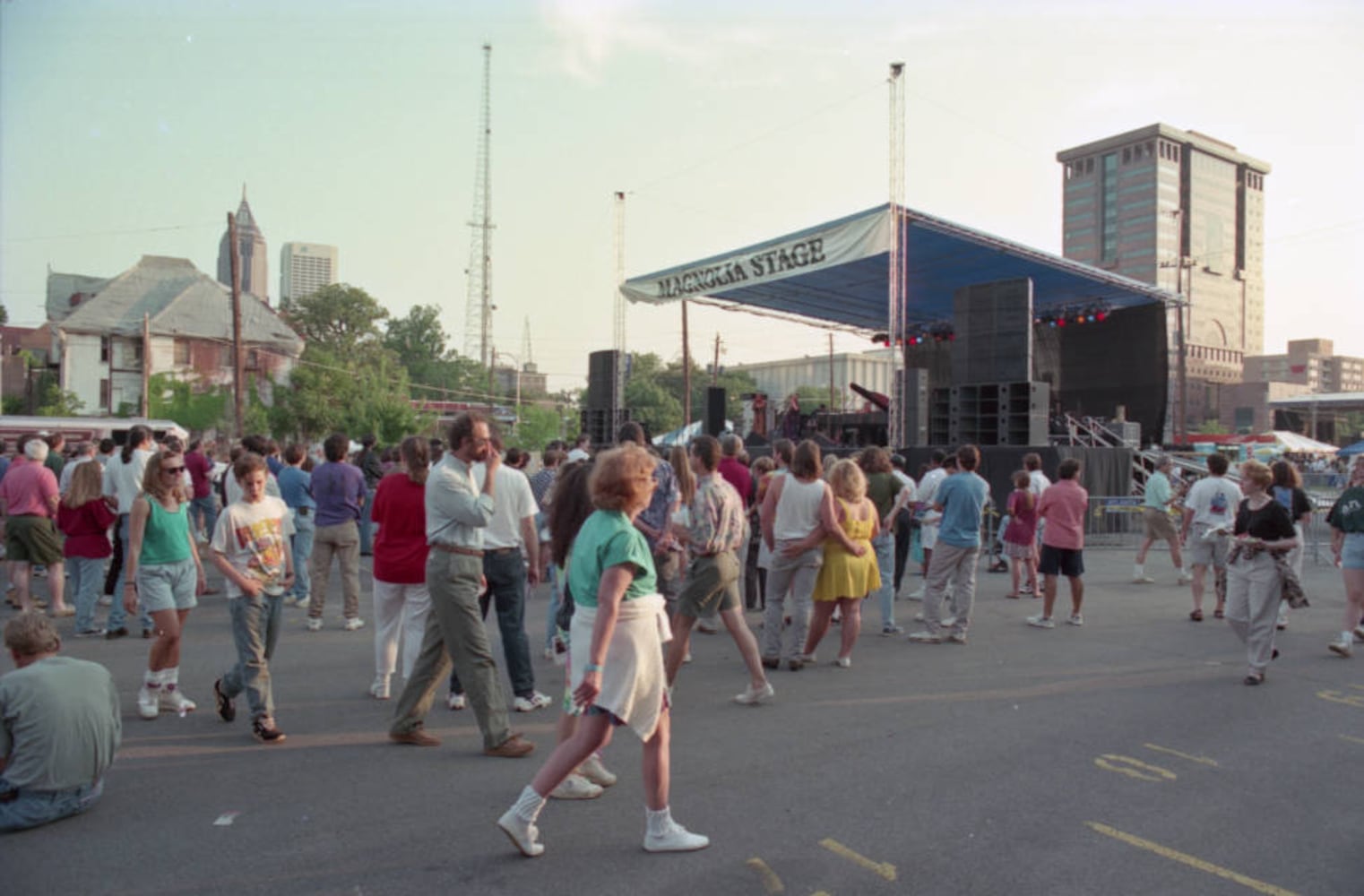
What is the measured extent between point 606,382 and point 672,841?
672 inches

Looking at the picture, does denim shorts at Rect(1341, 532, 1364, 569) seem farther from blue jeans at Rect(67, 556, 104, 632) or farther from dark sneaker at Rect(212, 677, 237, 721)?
blue jeans at Rect(67, 556, 104, 632)

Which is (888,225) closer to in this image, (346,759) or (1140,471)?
(1140,471)

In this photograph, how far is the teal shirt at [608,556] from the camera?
11.0ft

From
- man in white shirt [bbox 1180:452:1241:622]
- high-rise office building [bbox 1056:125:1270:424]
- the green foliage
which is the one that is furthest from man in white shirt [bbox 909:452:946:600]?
high-rise office building [bbox 1056:125:1270:424]

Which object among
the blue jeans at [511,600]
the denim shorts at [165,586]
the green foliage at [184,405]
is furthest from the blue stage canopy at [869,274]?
the green foliage at [184,405]

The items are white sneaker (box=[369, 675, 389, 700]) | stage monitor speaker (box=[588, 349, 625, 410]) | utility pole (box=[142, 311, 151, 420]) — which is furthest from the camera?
utility pole (box=[142, 311, 151, 420])

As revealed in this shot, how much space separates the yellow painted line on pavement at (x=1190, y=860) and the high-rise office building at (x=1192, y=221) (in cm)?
12674

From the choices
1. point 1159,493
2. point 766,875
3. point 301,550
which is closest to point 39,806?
point 766,875

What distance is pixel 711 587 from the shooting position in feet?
18.5

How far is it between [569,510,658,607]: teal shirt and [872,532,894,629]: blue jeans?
16.6 ft

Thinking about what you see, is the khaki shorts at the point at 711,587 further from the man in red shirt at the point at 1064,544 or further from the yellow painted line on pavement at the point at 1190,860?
the man in red shirt at the point at 1064,544

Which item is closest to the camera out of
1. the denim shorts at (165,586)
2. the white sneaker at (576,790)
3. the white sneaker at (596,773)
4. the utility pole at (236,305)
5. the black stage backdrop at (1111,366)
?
the white sneaker at (576,790)

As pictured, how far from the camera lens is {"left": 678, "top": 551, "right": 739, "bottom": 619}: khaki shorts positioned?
5.64m

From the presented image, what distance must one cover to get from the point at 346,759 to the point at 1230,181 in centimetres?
15129
